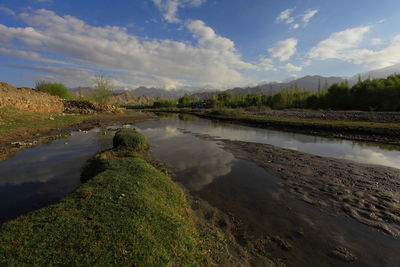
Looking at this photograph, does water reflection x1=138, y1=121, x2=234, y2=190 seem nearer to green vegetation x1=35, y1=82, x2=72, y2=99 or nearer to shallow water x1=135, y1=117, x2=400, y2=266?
shallow water x1=135, y1=117, x2=400, y2=266

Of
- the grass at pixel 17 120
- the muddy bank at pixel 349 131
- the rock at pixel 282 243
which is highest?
the grass at pixel 17 120

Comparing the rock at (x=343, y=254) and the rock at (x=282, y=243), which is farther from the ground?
the rock at (x=282, y=243)

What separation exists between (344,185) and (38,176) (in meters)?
18.5

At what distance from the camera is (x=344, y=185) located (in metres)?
10.8

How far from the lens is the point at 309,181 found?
11.5 m

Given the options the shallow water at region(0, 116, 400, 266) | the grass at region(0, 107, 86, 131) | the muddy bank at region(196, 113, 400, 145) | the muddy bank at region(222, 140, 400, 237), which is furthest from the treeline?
the grass at region(0, 107, 86, 131)

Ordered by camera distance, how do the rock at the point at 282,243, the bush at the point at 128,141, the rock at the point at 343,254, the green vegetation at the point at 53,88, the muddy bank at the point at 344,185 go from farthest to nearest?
1. the green vegetation at the point at 53,88
2. the bush at the point at 128,141
3. the muddy bank at the point at 344,185
4. the rock at the point at 282,243
5. the rock at the point at 343,254

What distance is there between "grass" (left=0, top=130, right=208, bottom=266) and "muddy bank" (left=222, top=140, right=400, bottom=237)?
284 inches

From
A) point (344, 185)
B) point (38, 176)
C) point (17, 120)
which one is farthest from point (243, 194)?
point (17, 120)

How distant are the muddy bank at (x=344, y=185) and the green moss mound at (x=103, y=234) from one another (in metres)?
7.28

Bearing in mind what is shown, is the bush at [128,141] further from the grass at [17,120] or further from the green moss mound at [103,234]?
the grass at [17,120]

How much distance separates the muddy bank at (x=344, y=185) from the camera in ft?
26.7

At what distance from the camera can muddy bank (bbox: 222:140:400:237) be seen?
812 centimetres

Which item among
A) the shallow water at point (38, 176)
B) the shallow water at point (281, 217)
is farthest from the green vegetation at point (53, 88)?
the shallow water at point (281, 217)
